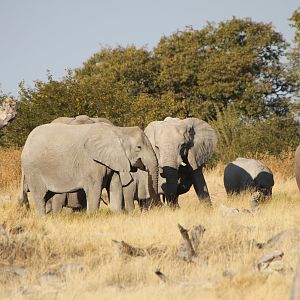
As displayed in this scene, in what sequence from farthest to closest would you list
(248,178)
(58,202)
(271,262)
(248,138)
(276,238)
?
(248,138) → (248,178) → (58,202) → (276,238) → (271,262)

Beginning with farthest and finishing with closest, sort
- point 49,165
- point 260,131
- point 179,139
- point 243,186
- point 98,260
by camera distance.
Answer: point 260,131 → point 243,186 → point 179,139 → point 49,165 → point 98,260

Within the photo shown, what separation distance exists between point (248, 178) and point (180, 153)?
305 centimetres

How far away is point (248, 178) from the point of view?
67.7 feet

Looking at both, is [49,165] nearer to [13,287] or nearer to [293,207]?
[293,207]

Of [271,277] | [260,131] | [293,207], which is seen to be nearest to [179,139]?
[293,207]

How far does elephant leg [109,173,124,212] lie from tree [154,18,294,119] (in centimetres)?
2783

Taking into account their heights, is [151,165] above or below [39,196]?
above

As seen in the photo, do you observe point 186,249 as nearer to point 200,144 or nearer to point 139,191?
point 139,191

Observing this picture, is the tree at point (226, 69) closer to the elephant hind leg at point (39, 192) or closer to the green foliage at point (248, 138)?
the green foliage at point (248, 138)

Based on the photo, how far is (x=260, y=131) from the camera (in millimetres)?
32719

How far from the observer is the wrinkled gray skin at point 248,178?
806 inches

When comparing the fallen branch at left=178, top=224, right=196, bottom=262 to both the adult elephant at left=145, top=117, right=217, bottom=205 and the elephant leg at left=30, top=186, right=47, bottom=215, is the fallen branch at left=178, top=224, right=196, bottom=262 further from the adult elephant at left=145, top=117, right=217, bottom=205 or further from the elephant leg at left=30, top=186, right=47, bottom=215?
the adult elephant at left=145, top=117, right=217, bottom=205

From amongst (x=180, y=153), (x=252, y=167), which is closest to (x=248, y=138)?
(x=252, y=167)

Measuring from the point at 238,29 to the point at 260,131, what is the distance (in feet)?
48.2
